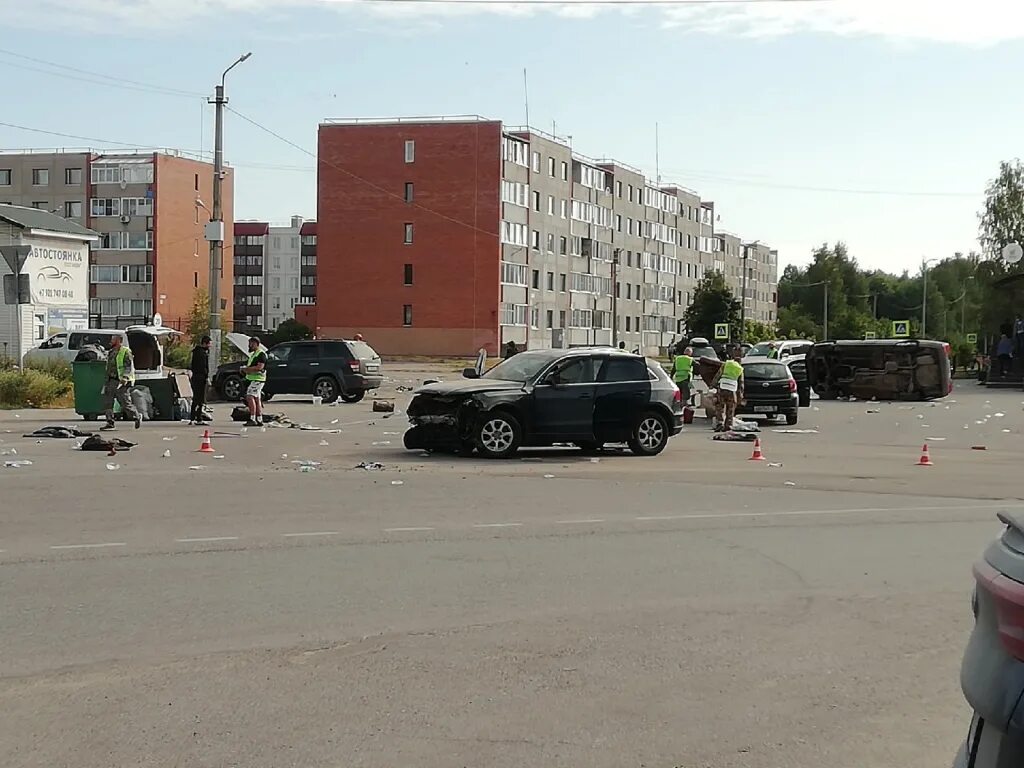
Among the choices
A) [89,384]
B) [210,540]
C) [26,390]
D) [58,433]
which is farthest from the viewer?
[26,390]

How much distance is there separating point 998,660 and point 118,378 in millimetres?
22041

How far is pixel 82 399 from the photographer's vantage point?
24.8 metres

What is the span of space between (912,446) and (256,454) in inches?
484

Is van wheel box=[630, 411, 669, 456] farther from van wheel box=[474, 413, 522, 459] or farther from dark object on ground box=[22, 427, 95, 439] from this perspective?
dark object on ground box=[22, 427, 95, 439]

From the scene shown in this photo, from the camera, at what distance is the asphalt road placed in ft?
18.0

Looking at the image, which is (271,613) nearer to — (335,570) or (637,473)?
(335,570)

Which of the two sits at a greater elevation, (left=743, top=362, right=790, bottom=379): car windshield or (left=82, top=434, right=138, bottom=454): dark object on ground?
(left=743, top=362, right=790, bottom=379): car windshield

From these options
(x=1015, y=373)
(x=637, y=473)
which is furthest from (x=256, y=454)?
(x=1015, y=373)

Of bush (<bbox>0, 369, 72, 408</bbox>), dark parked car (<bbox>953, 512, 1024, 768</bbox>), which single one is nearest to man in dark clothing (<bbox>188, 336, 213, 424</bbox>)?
bush (<bbox>0, 369, 72, 408</bbox>)

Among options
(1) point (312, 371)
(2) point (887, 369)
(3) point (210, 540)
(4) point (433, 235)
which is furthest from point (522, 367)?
(4) point (433, 235)

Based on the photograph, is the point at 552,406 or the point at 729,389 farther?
the point at 729,389

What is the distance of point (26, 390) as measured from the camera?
28.1 meters

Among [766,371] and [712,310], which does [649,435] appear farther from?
[712,310]

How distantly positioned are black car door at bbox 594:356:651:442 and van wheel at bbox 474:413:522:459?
1.45 m
